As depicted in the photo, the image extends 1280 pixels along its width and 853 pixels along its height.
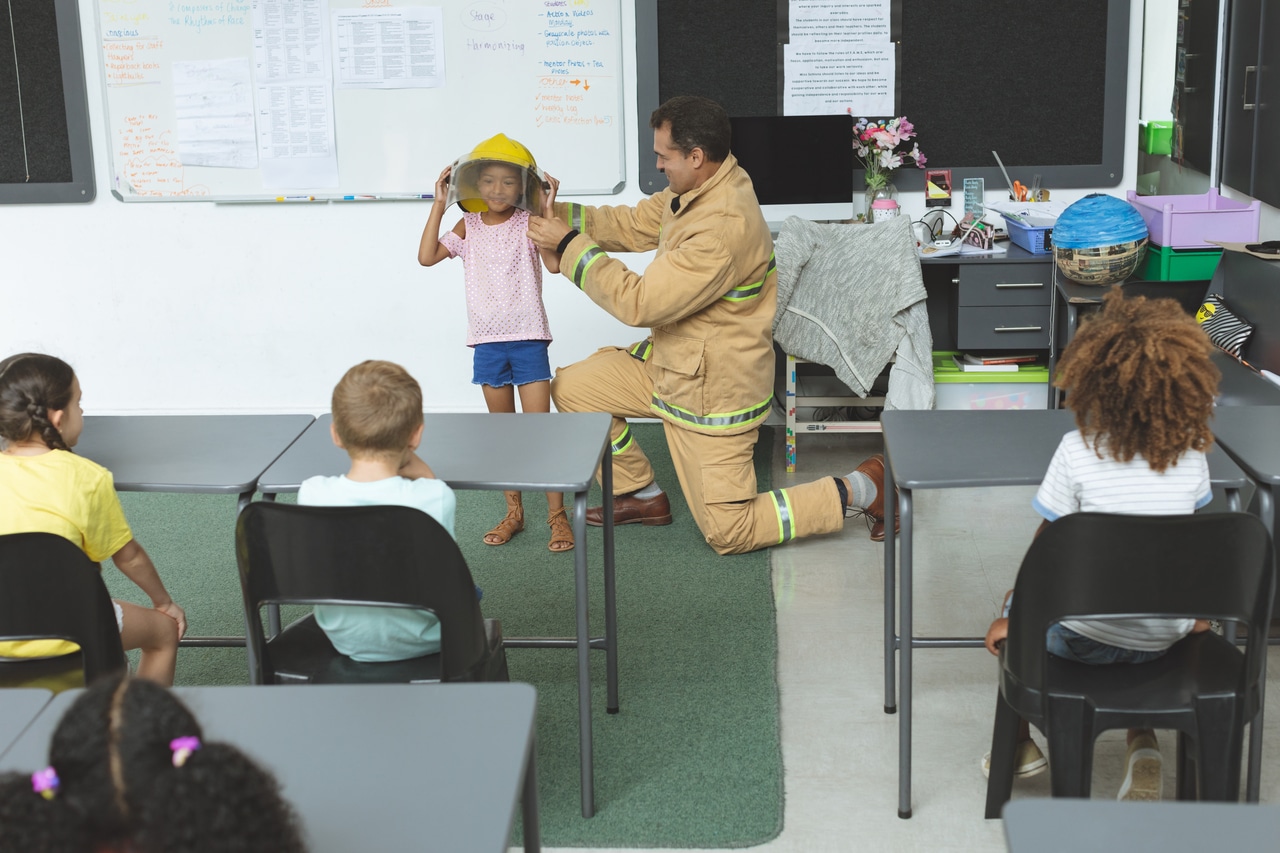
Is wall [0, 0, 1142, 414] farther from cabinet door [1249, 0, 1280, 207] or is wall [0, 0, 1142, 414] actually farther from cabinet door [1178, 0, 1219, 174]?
cabinet door [1249, 0, 1280, 207]

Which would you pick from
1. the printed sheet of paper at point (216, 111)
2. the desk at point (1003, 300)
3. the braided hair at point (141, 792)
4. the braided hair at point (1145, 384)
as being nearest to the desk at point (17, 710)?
the braided hair at point (141, 792)

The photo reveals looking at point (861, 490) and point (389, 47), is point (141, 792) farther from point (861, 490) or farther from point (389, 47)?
point (389, 47)

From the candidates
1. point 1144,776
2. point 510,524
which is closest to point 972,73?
point 510,524

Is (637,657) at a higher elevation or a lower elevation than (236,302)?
lower

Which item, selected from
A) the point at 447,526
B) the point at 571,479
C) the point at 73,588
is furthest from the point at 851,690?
the point at 73,588

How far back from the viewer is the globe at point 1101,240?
152 inches

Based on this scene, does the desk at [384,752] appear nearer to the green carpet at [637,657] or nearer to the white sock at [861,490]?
the green carpet at [637,657]

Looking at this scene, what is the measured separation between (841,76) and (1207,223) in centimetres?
143

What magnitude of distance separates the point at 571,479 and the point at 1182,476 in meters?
0.98

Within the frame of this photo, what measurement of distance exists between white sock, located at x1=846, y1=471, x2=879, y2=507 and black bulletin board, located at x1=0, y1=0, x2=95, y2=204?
127 inches

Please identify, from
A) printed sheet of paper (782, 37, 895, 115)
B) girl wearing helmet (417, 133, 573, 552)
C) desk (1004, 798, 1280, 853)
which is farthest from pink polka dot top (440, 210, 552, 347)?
desk (1004, 798, 1280, 853)

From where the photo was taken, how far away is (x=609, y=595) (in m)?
2.63

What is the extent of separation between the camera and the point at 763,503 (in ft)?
11.5

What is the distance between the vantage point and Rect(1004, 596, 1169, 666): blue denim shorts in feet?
6.42
